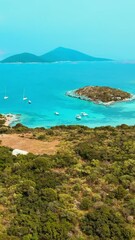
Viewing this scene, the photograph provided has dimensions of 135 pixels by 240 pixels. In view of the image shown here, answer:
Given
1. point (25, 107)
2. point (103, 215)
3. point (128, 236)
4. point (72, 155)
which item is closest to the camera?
point (128, 236)

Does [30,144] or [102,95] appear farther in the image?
[102,95]

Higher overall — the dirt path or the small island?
the small island

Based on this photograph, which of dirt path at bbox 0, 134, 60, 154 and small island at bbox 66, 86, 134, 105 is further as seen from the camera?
small island at bbox 66, 86, 134, 105

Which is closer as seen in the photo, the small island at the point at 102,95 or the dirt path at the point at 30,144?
the dirt path at the point at 30,144

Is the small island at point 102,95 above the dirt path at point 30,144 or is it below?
above

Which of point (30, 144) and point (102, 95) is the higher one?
point (102, 95)

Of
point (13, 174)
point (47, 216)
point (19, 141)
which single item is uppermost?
point (19, 141)

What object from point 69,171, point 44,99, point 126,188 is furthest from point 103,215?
point 44,99

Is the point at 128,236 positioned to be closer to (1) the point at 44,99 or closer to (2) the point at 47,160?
(2) the point at 47,160
